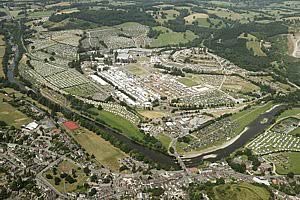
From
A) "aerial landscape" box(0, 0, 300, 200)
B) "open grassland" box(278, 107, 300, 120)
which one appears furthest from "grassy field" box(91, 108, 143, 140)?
"open grassland" box(278, 107, 300, 120)

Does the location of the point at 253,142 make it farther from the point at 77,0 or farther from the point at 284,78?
the point at 77,0

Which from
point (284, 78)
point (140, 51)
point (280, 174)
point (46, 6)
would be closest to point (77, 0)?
point (46, 6)

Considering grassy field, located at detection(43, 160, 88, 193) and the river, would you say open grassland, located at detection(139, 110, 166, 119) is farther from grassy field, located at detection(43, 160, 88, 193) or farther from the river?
grassy field, located at detection(43, 160, 88, 193)

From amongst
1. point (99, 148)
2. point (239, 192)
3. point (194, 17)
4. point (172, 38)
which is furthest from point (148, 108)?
point (194, 17)

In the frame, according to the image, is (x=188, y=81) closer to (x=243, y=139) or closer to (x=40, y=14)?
(x=243, y=139)

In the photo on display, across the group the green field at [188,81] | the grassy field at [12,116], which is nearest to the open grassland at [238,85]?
the green field at [188,81]
